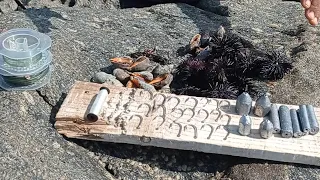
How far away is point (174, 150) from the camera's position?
4617mm

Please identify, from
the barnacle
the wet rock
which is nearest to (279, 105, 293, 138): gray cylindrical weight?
the barnacle

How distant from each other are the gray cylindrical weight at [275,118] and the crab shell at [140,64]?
1.38 m

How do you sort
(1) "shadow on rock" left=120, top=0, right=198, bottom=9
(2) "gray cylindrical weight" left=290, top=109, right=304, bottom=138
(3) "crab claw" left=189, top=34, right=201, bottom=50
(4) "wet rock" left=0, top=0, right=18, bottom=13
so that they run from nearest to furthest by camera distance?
(2) "gray cylindrical weight" left=290, top=109, right=304, bottom=138, (3) "crab claw" left=189, top=34, right=201, bottom=50, (4) "wet rock" left=0, top=0, right=18, bottom=13, (1) "shadow on rock" left=120, top=0, right=198, bottom=9

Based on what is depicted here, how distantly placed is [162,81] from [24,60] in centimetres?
133

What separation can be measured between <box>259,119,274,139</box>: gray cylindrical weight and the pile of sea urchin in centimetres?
71

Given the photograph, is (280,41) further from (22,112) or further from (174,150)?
(22,112)

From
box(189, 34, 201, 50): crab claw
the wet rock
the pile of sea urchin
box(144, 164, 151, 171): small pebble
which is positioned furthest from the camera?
the wet rock

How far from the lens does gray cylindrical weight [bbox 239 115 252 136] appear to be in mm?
4383

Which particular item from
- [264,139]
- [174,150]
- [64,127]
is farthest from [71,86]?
[264,139]

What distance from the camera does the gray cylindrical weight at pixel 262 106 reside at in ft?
15.1

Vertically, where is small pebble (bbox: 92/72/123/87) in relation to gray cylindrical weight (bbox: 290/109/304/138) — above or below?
below

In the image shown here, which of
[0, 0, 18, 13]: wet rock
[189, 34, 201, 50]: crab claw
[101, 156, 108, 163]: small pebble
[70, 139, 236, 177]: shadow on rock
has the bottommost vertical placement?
[0, 0, 18, 13]: wet rock

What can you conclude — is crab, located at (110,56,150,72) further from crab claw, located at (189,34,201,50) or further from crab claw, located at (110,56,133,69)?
crab claw, located at (189,34,201,50)

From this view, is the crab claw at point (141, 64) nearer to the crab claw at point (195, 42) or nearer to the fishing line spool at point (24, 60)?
the crab claw at point (195, 42)
